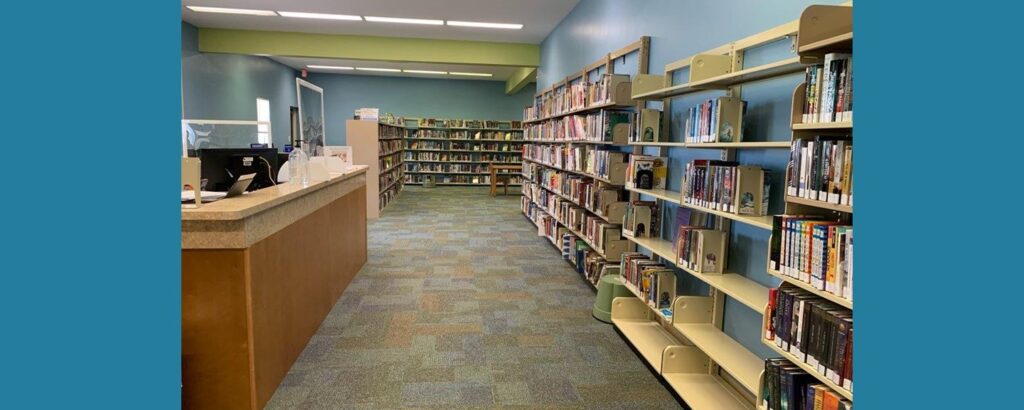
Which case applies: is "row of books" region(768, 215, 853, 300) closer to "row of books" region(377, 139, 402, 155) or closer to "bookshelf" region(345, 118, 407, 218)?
"bookshelf" region(345, 118, 407, 218)

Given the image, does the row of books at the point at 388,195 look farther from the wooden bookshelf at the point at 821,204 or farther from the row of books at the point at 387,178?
the wooden bookshelf at the point at 821,204

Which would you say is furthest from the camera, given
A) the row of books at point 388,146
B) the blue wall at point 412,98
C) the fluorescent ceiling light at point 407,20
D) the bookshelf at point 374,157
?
the blue wall at point 412,98

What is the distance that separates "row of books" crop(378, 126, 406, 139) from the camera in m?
10.5

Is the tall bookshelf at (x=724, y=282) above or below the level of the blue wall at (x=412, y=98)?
below

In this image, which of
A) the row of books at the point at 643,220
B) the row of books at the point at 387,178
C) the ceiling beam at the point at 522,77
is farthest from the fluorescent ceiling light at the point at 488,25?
the row of books at the point at 643,220

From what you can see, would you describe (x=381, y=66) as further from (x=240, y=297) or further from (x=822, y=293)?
(x=822, y=293)

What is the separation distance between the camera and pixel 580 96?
552 cm

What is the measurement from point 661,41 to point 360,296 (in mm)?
3093

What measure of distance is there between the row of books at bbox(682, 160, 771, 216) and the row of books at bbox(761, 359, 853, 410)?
75cm

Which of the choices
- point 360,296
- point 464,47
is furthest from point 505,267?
point 464,47

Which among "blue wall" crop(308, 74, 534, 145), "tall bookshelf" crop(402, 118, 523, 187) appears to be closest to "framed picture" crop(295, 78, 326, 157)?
"blue wall" crop(308, 74, 534, 145)

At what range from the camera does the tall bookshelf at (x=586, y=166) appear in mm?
4434

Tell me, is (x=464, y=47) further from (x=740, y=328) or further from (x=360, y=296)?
(x=740, y=328)

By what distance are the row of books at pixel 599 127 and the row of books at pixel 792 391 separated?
2239mm
